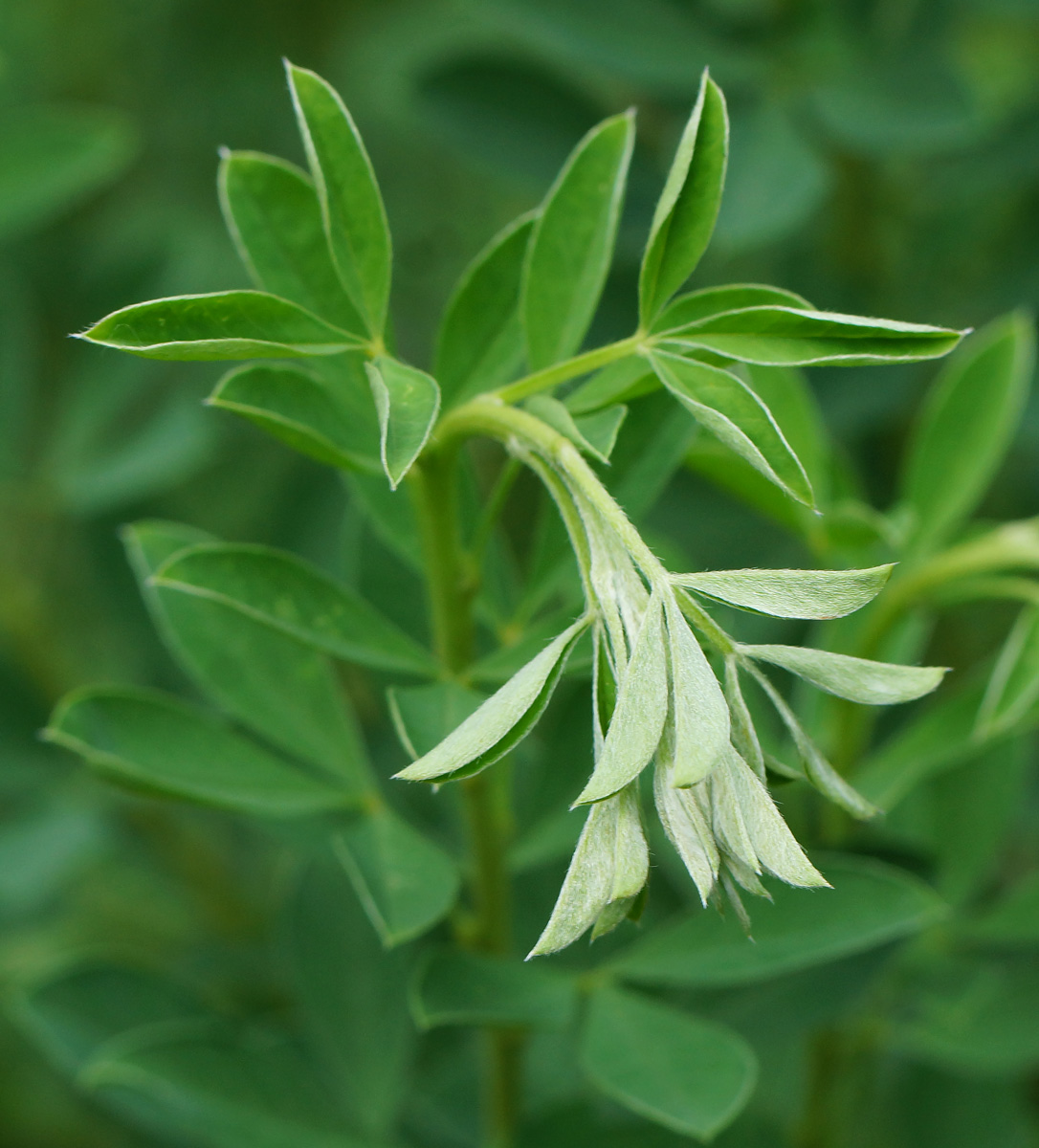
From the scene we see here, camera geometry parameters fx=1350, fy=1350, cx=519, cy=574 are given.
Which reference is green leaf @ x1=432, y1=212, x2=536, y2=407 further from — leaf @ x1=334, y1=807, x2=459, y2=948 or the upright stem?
leaf @ x1=334, y1=807, x2=459, y2=948

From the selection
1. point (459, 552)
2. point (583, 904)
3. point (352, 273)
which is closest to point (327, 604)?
point (459, 552)

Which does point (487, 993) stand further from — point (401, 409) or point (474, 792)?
point (401, 409)

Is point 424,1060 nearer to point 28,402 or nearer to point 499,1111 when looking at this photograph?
point 499,1111

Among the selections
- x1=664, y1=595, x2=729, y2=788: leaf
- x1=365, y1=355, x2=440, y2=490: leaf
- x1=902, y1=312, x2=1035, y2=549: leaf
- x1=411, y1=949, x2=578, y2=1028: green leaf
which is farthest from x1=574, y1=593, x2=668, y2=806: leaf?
x1=902, y1=312, x2=1035, y2=549: leaf

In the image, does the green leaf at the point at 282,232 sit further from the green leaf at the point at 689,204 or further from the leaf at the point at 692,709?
the leaf at the point at 692,709

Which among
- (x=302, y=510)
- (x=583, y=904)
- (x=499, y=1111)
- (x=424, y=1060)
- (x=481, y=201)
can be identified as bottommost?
(x=424, y=1060)
